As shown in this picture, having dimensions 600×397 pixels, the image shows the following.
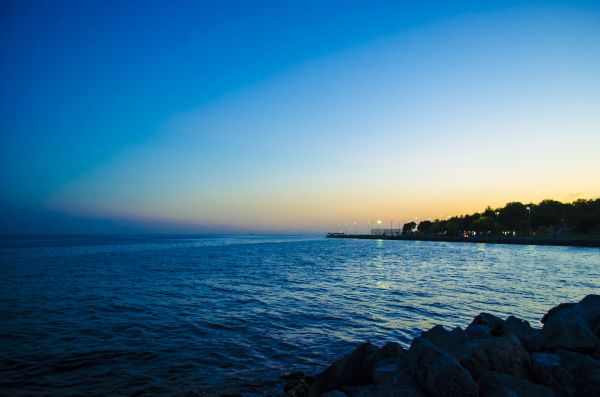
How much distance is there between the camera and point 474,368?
7848 mm

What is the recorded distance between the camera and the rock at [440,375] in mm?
6500

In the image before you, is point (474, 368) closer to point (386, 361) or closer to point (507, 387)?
point (507, 387)

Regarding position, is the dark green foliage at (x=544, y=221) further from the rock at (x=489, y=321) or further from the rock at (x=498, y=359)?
the rock at (x=498, y=359)

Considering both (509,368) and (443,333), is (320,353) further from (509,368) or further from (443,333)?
(509,368)

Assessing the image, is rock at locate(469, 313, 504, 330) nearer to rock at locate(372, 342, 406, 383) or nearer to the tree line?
rock at locate(372, 342, 406, 383)

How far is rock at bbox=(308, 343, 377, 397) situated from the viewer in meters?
8.88

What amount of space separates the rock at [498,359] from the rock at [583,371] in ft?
3.20

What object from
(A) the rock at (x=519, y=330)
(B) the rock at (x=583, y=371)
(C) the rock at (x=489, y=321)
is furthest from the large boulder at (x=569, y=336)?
(C) the rock at (x=489, y=321)

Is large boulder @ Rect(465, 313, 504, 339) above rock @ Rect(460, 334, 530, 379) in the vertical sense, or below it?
below

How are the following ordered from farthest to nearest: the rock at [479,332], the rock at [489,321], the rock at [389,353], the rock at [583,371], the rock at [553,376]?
→ the rock at [489,321]
the rock at [479,332]
the rock at [389,353]
the rock at [553,376]
the rock at [583,371]

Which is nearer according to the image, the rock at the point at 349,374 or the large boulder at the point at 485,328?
the rock at the point at 349,374

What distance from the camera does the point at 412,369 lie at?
759cm

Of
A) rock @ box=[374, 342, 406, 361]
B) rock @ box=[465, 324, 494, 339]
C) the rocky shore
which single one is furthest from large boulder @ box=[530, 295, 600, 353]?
rock @ box=[374, 342, 406, 361]

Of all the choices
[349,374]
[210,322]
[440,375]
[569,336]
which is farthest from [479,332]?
[210,322]
